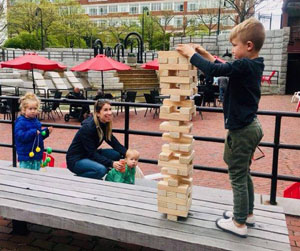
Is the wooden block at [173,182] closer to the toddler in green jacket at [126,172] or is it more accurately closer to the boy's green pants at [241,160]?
the boy's green pants at [241,160]

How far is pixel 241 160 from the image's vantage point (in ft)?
8.70

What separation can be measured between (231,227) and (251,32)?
1388 mm

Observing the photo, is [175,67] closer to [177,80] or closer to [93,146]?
[177,80]

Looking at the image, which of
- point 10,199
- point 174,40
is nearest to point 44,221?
point 10,199

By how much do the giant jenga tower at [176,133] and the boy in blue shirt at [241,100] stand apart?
0.15 m

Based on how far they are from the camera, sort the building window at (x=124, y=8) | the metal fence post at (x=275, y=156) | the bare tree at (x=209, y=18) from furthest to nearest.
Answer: the building window at (x=124, y=8)
the bare tree at (x=209, y=18)
the metal fence post at (x=275, y=156)

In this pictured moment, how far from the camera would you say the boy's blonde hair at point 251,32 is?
2480 mm

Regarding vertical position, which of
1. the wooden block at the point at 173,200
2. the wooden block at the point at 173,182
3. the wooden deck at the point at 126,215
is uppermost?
the wooden block at the point at 173,182

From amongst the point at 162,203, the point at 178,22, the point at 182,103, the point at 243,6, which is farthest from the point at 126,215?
the point at 178,22

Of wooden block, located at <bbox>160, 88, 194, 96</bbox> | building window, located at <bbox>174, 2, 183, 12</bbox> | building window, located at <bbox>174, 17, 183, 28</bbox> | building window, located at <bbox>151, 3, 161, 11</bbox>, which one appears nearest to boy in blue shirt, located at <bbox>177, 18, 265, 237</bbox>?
wooden block, located at <bbox>160, 88, 194, 96</bbox>

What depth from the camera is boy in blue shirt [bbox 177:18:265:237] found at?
250 centimetres

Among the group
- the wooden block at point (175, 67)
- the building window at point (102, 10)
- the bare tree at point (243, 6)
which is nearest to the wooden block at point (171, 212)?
the wooden block at point (175, 67)

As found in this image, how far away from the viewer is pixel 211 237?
2658 mm

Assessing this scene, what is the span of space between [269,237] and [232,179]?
49 centimetres
